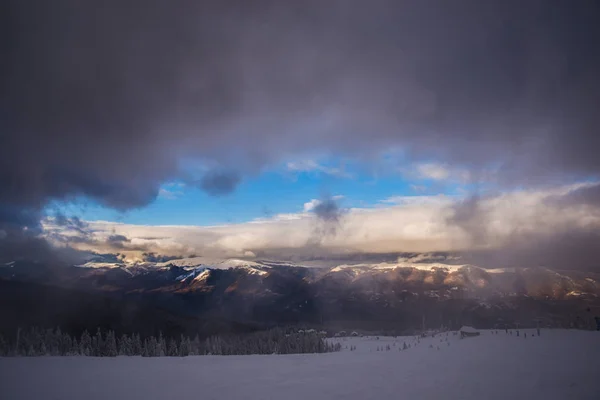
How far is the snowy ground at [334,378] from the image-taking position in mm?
13516

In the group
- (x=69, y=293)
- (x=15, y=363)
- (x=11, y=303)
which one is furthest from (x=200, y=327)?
(x=15, y=363)

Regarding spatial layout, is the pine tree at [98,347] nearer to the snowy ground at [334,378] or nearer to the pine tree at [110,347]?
the pine tree at [110,347]

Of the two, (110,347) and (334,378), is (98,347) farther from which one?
(334,378)

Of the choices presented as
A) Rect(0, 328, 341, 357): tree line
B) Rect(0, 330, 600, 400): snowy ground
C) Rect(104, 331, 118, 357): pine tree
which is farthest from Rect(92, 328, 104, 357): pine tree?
Rect(0, 330, 600, 400): snowy ground

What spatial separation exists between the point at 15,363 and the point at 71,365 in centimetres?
329

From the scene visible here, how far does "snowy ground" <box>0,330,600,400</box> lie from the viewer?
13516mm

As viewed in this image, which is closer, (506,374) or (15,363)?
(506,374)

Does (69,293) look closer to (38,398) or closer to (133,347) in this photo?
(133,347)

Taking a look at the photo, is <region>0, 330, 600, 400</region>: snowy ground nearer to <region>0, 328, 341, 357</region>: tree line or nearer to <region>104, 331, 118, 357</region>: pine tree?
<region>0, 328, 341, 357</region>: tree line

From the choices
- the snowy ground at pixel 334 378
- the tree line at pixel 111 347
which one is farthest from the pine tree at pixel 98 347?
the snowy ground at pixel 334 378

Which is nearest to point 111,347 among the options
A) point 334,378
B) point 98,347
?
point 98,347

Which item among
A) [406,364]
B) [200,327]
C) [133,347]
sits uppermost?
[406,364]

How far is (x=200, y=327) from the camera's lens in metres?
97.2

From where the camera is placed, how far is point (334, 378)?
16.6m
